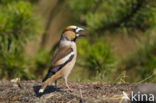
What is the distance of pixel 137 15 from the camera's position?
7172 millimetres

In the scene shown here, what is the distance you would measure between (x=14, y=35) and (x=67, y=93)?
10.1 feet

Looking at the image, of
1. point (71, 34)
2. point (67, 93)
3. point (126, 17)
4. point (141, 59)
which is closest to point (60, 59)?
point (67, 93)

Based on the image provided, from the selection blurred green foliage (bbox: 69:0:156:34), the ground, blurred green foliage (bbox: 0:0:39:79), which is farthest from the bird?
blurred green foliage (bbox: 69:0:156:34)

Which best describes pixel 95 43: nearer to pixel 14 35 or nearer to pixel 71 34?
pixel 14 35

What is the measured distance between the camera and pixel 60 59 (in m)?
4.80

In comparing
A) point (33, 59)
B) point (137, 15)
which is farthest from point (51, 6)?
point (137, 15)

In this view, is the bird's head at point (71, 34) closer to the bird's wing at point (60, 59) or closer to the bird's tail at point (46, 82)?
the bird's wing at point (60, 59)

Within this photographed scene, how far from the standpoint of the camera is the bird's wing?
15.3ft

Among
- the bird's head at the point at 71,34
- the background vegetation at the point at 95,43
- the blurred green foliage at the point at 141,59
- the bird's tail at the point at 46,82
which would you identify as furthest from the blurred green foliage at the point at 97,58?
the bird's tail at the point at 46,82

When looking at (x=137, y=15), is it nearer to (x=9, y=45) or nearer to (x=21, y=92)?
(x=9, y=45)

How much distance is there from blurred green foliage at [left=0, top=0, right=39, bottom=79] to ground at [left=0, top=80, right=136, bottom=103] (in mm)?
2121

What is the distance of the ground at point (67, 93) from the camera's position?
4.24 metres

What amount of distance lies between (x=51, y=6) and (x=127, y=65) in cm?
326

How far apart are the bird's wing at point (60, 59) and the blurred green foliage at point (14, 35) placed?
7.34 ft
